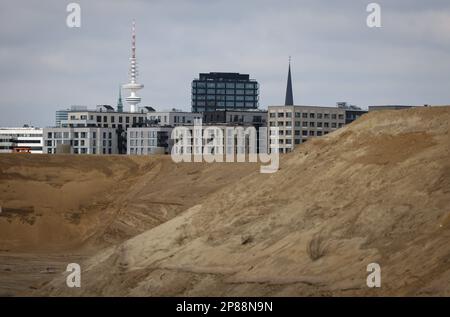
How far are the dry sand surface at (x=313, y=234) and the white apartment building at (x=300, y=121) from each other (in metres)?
111

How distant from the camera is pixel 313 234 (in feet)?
160

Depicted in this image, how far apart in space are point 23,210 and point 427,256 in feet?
165

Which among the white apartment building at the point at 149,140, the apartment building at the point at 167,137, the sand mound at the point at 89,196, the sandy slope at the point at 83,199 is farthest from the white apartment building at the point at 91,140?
the sandy slope at the point at 83,199

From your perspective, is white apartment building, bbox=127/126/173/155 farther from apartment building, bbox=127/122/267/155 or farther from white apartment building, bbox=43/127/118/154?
white apartment building, bbox=43/127/118/154

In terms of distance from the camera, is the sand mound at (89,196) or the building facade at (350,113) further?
the building facade at (350,113)

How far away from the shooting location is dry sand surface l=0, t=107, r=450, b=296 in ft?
143

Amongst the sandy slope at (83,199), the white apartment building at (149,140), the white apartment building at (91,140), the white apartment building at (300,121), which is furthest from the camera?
the white apartment building at (91,140)

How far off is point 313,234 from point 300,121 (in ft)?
448

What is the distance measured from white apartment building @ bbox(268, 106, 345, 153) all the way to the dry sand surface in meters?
111

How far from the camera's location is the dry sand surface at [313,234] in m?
43.6

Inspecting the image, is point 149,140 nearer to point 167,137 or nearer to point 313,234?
point 167,137

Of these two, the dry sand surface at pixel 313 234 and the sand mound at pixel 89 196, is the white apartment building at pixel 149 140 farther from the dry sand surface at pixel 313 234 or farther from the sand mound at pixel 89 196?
the dry sand surface at pixel 313 234
